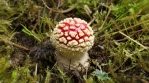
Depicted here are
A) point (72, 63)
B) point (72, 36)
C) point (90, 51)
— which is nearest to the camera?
point (72, 36)

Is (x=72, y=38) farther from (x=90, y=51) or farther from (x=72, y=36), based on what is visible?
(x=90, y=51)

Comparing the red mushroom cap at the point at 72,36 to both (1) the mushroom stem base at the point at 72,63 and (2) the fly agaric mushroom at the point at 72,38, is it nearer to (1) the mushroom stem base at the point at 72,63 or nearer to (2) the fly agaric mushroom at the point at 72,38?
(2) the fly agaric mushroom at the point at 72,38

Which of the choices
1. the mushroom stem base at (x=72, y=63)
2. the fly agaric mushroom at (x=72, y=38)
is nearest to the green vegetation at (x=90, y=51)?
the mushroom stem base at (x=72, y=63)

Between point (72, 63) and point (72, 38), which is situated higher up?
point (72, 38)

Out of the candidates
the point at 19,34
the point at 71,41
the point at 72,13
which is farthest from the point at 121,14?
the point at 19,34

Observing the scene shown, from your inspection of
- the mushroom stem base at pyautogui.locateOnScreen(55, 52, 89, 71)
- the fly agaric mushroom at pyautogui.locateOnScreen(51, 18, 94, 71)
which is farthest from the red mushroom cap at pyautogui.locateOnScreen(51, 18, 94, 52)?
the mushroom stem base at pyautogui.locateOnScreen(55, 52, 89, 71)

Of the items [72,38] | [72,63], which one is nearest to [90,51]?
[72,63]

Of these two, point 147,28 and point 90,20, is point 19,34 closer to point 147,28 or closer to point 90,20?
point 90,20
